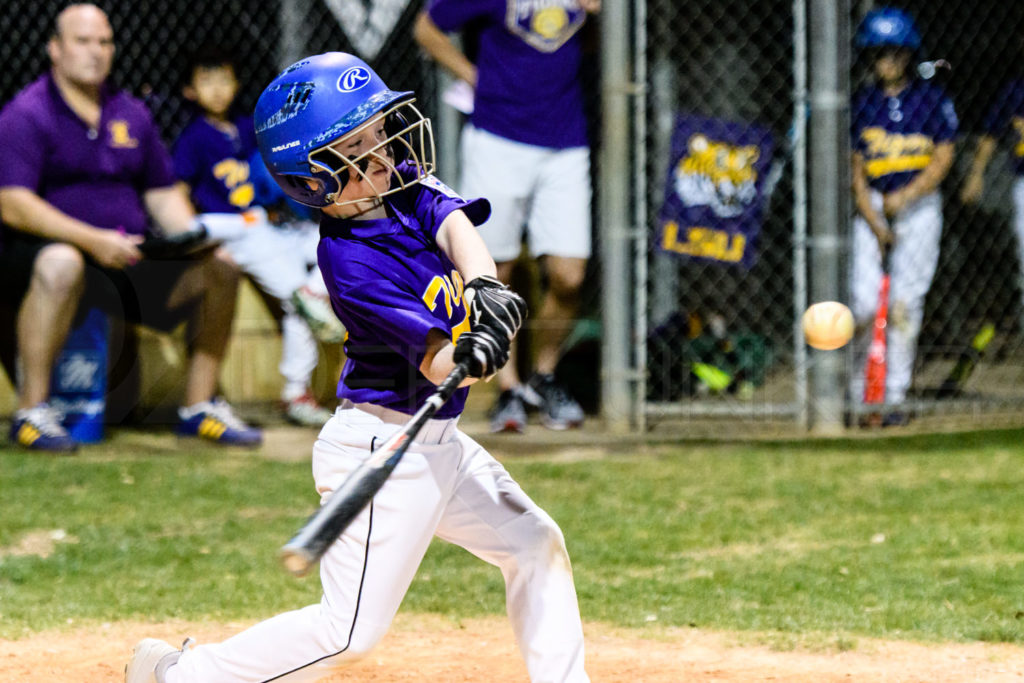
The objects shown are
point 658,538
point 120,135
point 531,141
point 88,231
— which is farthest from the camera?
point 531,141


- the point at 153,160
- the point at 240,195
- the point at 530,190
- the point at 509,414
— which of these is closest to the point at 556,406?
the point at 509,414

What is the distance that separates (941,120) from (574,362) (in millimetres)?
2398

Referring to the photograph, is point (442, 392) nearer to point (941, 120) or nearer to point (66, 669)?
point (66, 669)

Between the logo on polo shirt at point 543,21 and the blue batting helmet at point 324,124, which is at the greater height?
the logo on polo shirt at point 543,21

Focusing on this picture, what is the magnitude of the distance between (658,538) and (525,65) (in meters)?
2.63

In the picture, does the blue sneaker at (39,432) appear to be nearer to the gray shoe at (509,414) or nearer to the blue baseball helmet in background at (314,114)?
the gray shoe at (509,414)

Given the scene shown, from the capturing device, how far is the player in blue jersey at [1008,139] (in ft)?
24.8

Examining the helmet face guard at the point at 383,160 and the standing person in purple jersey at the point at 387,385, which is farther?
the helmet face guard at the point at 383,160

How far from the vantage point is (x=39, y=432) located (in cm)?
618

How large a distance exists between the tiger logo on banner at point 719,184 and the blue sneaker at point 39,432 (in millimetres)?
3236

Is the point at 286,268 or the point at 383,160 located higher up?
the point at 383,160

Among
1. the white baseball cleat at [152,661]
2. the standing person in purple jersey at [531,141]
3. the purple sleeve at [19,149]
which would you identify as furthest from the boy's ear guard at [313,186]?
the purple sleeve at [19,149]

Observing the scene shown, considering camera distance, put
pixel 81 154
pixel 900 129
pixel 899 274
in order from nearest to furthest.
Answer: pixel 81 154 < pixel 900 129 < pixel 899 274

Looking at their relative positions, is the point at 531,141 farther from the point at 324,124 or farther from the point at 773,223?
the point at 324,124
